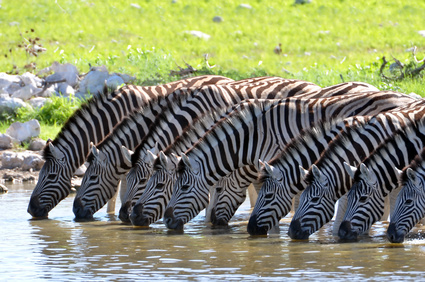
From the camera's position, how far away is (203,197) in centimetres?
1030

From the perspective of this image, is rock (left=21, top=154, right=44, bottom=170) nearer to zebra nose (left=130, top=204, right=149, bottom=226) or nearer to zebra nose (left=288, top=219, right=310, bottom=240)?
zebra nose (left=130, top=204, right=149, bottom=226)

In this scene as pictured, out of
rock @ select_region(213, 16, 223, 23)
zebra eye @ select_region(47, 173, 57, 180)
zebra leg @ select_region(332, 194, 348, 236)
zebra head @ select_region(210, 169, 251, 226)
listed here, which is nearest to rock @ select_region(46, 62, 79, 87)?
zebra eye @ select_region(47, 173, 57, 180)

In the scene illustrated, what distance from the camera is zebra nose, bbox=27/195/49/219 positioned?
38.7 ft

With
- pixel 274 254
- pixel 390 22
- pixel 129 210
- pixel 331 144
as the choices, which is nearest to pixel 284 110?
pixel 331 144

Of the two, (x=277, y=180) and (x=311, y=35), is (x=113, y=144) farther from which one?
(x=311, y=35)

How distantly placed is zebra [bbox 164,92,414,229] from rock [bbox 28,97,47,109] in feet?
30.9

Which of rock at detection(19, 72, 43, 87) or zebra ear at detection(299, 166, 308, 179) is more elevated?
rock at detection(19, 72, 43, 87)

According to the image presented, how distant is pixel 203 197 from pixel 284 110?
1.51 metres

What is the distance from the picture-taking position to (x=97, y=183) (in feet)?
38.7

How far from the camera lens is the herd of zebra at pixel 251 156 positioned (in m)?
9.08

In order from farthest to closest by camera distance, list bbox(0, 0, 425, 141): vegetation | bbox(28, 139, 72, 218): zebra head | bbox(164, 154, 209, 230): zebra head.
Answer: bbox(0, 0, 425, 141): vegetation < bbox(28, 139, 72, 218): zebra head < bbox(164, 154, 209, 230): zebra head

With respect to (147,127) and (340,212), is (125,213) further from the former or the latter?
(340,212)

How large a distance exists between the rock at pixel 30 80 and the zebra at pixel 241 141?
1092cm

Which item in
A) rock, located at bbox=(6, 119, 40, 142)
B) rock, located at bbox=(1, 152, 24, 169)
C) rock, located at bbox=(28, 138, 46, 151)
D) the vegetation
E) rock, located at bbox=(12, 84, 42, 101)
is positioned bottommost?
rock, located at bbox=(1, 152, 24, 169)
